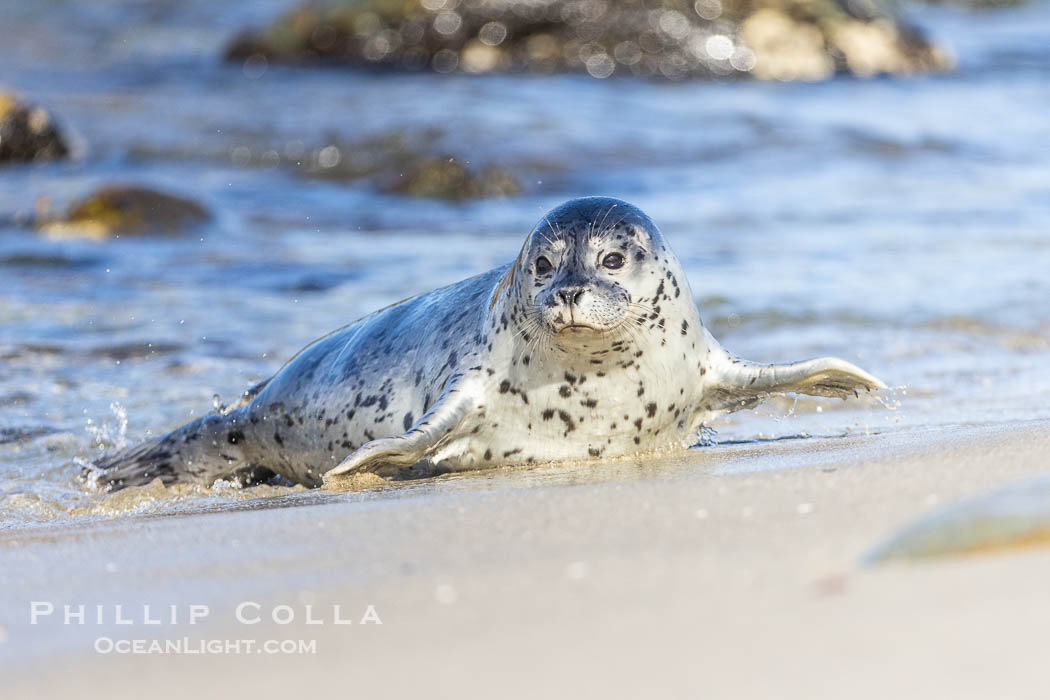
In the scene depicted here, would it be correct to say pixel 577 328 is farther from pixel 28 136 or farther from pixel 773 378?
pixel 28 136

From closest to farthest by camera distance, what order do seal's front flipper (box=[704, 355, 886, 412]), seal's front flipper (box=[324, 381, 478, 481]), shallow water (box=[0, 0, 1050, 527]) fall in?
1. seal's front flipper (box=[324, 381, 478, 481])
2. seal's front flipper (box=[704, 355, 886, 412])
3. shallow water (box=[0, 0, 1050, 527])

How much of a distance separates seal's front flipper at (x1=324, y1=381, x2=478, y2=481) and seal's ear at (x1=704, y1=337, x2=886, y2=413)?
0.80m

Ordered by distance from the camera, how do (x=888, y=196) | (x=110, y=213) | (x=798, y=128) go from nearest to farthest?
(x=110, y=213)
(x=888, y=196)
(x=798, y=128)

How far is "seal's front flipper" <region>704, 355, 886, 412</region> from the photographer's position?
4.46 metres

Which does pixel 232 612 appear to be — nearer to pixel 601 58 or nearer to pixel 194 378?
pixel 194 378

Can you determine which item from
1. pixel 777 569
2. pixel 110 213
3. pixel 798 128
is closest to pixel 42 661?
pixel 777 569

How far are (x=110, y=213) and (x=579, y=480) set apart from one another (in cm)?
731

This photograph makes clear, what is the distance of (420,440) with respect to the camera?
4156 millimetres

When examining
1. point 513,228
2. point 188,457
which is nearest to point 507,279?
point 188,457

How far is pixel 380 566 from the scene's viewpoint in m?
2.83

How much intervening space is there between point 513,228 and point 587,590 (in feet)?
26.2

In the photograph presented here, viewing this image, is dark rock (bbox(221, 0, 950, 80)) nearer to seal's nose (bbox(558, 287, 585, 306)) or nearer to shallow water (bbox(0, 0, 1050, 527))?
shallow water (bbox(0, 0, 1050, 527))

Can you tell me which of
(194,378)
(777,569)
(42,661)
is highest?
(777,569)

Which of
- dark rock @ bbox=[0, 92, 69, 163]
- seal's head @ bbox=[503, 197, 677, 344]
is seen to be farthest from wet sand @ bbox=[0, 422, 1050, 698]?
dark rock @ bbox=[0, 92, 69, 163]
